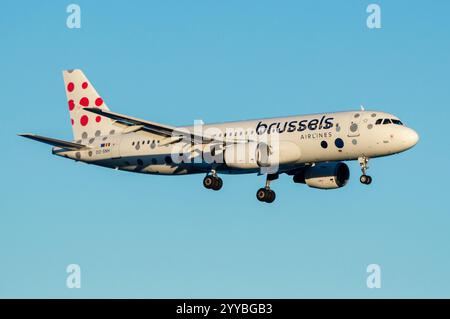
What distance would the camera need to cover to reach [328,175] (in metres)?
79.9

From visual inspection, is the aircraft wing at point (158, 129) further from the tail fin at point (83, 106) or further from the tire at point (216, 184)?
the tail fin at point (83, 106)

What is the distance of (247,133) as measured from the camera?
77.6 metres

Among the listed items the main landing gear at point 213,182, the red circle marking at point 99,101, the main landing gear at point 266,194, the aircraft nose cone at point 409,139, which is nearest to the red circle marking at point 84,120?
the red circle marking at point 99,101

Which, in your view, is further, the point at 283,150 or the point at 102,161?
the point at 102,161

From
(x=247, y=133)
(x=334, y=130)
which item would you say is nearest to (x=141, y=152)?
(x=247, y=133)

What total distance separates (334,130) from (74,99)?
25318mm

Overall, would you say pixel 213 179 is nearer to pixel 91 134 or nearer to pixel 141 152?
pixel 141 152

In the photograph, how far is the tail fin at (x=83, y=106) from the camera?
86688 mm

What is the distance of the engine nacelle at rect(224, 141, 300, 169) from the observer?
74.7 meters

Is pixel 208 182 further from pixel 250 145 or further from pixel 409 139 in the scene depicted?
pixel 409 139

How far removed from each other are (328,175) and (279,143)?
6.30m
